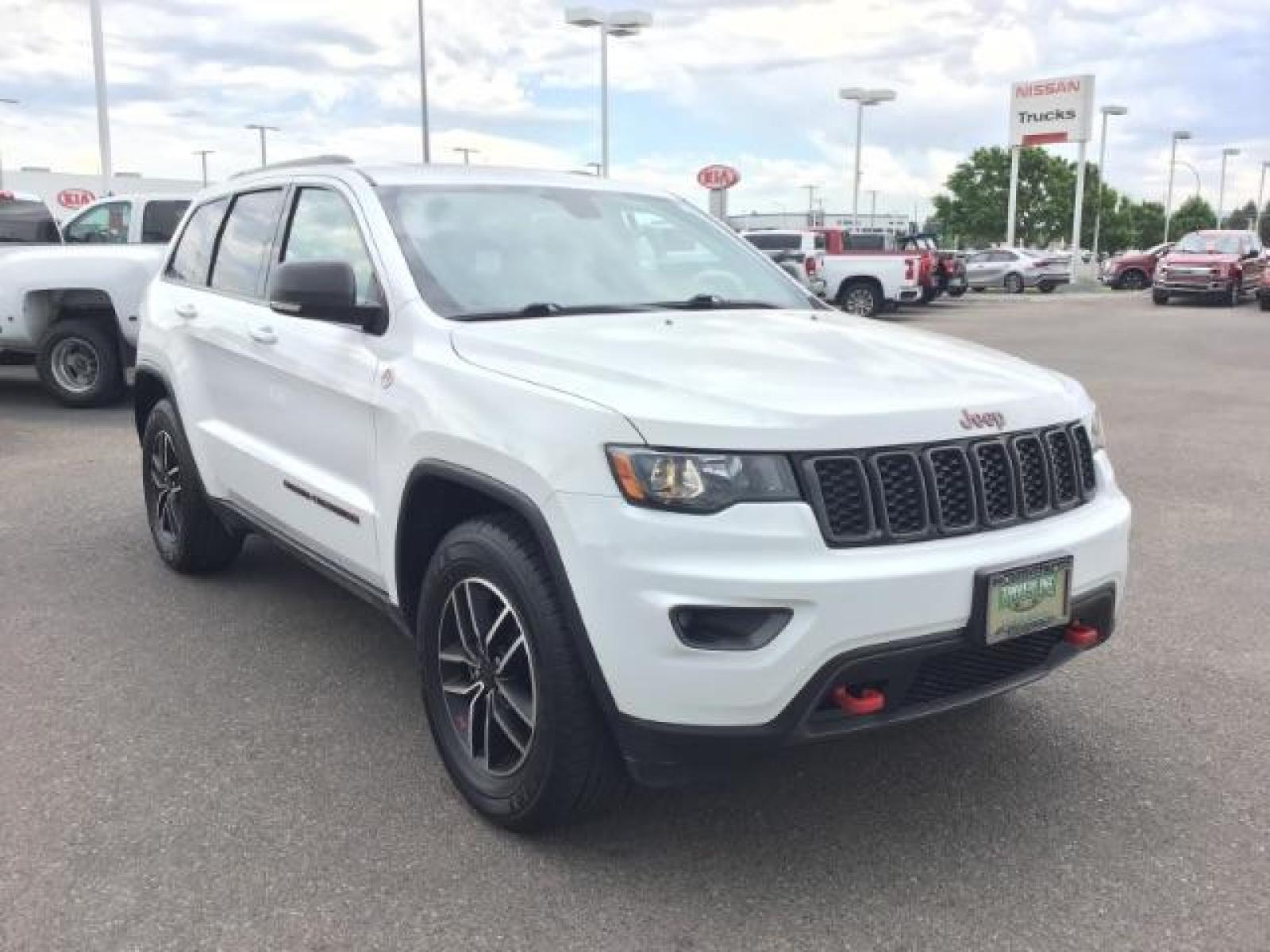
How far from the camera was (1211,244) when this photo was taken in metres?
29.7

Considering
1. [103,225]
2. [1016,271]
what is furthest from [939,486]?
[1016,271]

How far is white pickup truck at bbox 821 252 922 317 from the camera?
23641 mm

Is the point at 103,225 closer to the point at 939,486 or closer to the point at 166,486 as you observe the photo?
the point at 166,486

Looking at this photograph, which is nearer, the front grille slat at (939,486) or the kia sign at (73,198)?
the front grille slat at (939,486)

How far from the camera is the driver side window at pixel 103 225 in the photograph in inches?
488

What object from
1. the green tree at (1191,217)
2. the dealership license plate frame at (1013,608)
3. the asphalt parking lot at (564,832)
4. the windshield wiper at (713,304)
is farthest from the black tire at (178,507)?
the green tree at (1191,217)

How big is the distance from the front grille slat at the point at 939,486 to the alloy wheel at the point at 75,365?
9631 mm

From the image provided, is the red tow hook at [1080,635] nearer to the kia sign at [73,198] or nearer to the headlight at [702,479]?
the headlight at [702,479]

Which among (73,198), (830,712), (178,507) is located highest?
(73,198)

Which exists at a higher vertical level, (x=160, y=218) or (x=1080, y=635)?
(x=160, y=218)

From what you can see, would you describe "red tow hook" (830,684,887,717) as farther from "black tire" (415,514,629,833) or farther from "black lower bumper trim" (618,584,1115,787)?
"black tire" (415,514,629,833)

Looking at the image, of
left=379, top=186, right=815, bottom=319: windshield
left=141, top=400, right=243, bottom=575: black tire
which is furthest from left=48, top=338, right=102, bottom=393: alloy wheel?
left=379, top=186, right=815, bottom=319: windshield

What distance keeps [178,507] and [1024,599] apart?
12.9 ft

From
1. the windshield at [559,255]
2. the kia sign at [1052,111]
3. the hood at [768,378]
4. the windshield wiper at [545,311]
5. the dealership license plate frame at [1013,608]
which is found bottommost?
the dealership license plate frame at [1013,608]
